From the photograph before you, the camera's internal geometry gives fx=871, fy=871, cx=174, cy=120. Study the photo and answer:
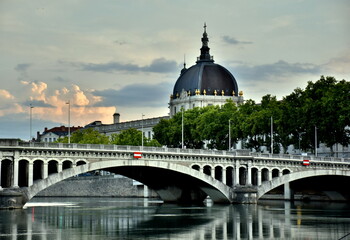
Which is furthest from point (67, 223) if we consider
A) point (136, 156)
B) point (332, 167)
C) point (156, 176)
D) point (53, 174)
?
point (332, 167)

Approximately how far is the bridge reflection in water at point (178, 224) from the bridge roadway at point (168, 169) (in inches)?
174

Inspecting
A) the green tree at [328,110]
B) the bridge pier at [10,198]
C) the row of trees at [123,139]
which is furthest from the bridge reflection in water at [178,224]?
the row of trees at [123,139]

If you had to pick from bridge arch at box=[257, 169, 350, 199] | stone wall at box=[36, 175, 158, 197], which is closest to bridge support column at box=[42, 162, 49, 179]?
bridge arch at box=[257, 169, 350, 199]

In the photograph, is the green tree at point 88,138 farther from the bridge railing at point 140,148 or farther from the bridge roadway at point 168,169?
the bridge railing at point 140,148

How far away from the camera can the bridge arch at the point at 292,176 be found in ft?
367

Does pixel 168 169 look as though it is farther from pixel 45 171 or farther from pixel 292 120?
→ pixel 292 120

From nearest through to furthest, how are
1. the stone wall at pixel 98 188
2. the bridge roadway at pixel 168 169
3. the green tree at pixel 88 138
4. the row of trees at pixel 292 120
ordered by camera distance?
the bridge roadway at pixel 168 169
the row of trees at pixel 292 120
the stone wall at pixel 98 188
the green tree at pixel 88 138

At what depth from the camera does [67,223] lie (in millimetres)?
77125

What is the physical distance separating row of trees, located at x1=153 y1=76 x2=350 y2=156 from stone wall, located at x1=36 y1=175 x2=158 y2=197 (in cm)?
1543

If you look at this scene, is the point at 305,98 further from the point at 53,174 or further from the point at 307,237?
the point at 307,237

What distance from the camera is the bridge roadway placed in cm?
9156

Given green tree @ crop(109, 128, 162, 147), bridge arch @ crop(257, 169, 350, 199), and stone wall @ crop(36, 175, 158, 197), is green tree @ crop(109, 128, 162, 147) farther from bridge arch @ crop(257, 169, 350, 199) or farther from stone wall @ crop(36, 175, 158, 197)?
bridge arch @ crop(257, 169, 350, 199)

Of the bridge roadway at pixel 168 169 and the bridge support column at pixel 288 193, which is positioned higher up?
the bridge roadway at pixel 168 169

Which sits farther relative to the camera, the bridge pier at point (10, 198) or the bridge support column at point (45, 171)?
the bridge support column at point (45, 171)
